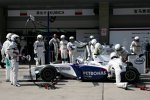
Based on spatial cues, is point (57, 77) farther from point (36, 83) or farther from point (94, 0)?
point (94, 0)

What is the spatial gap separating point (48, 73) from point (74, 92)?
2.45 metres

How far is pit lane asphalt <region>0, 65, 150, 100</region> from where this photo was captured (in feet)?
38.2

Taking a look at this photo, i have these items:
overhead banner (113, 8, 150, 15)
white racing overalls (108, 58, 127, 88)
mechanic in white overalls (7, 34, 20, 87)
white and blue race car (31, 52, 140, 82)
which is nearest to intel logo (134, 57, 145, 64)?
white and blue race car (31, 52, 140, 82)

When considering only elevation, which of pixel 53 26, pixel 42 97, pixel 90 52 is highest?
pixel 53 26

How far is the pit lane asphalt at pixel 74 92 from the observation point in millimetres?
11633

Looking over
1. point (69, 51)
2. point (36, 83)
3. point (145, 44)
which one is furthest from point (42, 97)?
point (145, 44)

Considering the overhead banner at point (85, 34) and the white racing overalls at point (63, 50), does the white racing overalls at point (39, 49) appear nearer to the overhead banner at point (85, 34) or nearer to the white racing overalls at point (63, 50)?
the white racing overalls at point (63, 50)

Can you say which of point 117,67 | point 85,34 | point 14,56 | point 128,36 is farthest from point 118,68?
point 85,34

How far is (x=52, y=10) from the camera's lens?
1028 inches

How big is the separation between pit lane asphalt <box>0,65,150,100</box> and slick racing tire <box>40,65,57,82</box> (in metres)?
0.44

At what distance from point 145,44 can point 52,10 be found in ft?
21.9

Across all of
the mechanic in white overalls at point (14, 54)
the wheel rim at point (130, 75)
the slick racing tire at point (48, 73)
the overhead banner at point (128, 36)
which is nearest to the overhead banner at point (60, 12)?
the overhead banner at point (128, 36)

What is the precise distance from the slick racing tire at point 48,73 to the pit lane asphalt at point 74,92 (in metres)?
0.44

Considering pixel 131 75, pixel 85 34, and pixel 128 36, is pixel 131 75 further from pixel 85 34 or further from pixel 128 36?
pixel 85 34
